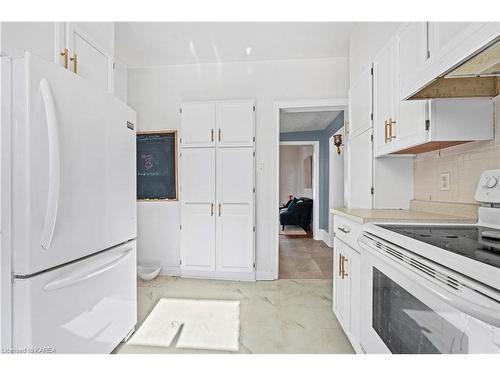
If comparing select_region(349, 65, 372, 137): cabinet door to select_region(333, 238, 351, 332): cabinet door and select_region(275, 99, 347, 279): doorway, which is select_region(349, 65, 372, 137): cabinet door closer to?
select_region(275, 99, 347, 279): doorway

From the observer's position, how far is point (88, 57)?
59.3 inches

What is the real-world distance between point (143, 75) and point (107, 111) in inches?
Answer: 83.4

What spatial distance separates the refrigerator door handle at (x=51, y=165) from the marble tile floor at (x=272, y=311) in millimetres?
1040

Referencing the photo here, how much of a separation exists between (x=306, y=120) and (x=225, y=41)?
2494mm

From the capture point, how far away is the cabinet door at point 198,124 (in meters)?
2.81

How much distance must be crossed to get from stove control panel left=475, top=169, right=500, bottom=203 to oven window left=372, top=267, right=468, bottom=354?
0.63 m

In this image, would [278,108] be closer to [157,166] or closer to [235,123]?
[235,123]

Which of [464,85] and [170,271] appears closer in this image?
[464,85]

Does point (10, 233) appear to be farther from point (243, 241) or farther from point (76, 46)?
point (243, 241)

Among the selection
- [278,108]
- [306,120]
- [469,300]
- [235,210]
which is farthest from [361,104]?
[306,120]

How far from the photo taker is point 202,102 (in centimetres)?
283

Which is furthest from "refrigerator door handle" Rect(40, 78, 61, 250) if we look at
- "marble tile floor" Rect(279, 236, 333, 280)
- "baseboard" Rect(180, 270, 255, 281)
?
"marble tile floor" Rect(279, 236, 333, 280)

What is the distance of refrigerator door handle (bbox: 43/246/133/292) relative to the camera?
3.28ft
